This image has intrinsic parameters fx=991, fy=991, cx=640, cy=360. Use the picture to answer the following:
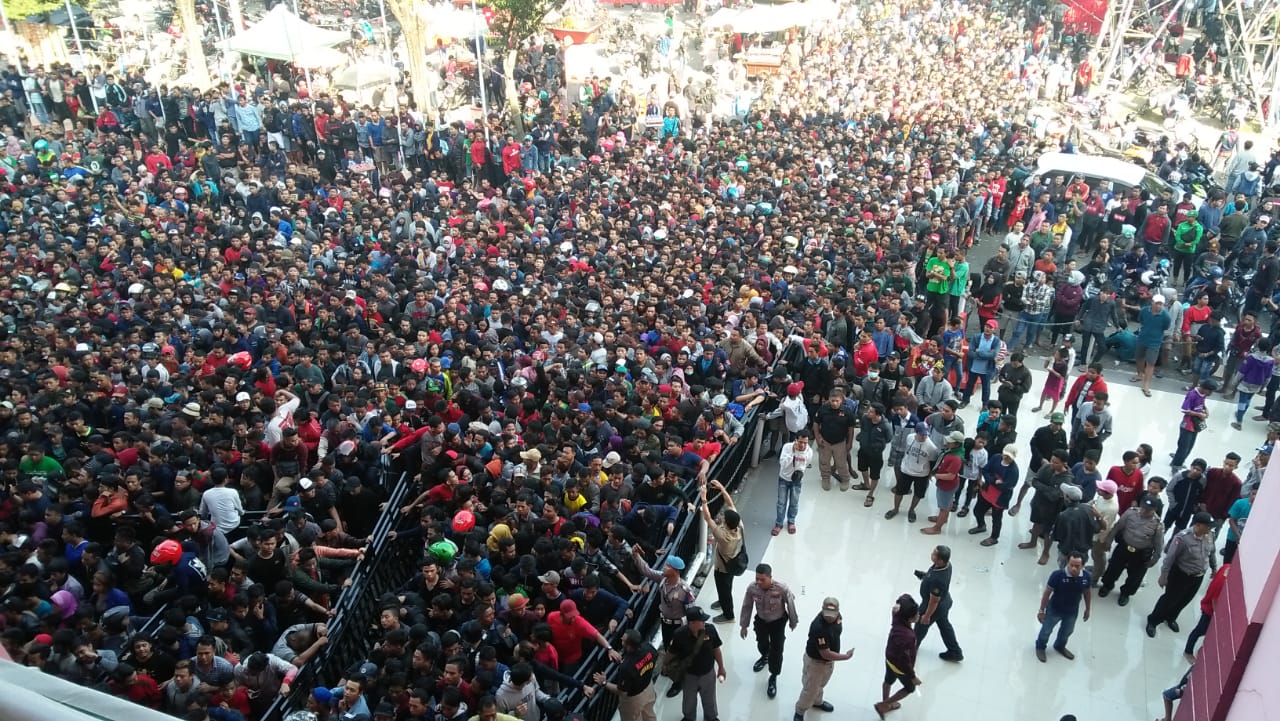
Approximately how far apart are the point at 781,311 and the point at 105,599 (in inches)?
312

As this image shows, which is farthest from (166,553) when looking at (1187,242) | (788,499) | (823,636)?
(1187,242)

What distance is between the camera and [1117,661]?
8.55 m

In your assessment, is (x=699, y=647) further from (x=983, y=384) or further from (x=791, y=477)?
(x=983, y=384)

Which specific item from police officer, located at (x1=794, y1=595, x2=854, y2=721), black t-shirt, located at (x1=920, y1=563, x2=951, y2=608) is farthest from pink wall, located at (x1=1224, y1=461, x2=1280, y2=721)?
police officer, located at (x1=794, y1=595, x2=854, y2=721)

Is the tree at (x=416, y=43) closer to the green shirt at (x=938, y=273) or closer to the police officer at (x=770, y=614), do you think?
the green shirt at (x=938, y=273)

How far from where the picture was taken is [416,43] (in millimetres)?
22281

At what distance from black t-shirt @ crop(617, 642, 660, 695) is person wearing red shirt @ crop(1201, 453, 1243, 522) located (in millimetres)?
5493

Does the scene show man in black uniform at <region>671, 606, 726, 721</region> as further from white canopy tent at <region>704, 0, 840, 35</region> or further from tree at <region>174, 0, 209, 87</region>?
white canopy tent at <region>704, 0, 840, 35</region>

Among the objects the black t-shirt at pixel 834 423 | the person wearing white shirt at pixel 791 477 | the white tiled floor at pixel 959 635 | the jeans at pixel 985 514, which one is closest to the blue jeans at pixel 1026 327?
the white tiled floor at pixel 959 635

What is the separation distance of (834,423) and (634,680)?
427 cm

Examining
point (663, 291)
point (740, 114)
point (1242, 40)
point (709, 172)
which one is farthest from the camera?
point (1242, 40)

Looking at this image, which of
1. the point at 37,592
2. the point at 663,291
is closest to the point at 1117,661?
the point at 663,291

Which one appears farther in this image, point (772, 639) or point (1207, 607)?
point (1207, 607)

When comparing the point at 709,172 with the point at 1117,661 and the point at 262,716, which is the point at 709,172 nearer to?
the point at 1117,661
